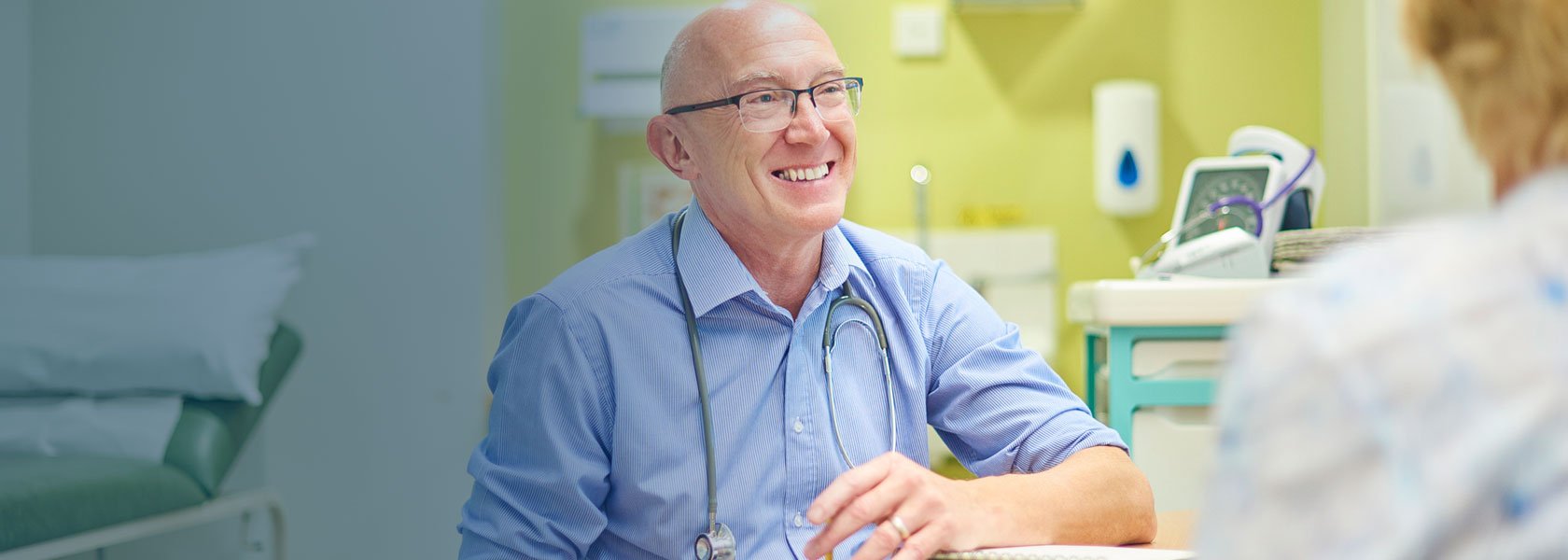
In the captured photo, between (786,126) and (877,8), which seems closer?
(786,126)

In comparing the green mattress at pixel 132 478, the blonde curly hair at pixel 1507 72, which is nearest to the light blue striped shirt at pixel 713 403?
the blonde curly hair at pixel 1507 72

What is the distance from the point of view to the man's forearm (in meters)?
1.08

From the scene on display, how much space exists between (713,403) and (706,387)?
54mm

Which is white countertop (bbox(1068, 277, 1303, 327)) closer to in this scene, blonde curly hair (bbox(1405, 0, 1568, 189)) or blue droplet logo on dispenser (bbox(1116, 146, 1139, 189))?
blonde curly hair (bbox(1405, 0, 1568, 189))

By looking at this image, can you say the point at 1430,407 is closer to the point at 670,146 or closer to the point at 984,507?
the point at 984,507

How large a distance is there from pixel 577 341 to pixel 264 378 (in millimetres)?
1460

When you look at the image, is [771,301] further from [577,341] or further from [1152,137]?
[1152,137]

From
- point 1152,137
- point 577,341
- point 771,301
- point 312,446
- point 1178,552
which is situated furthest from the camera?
point 1152,137

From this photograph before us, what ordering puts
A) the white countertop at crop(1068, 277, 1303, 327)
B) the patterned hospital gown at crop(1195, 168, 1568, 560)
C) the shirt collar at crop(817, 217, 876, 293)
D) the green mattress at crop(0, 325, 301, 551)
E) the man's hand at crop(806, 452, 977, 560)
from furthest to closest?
A: the green mattress at crop(0, 325, 301, 551), the white countertop at crop(1068, 277, 1303, 327), the shirt collar at crop(817, 217, 876, 293), the man's hand at crop(806, 452, 977, 560), the patterned hospital gown at crop(1195, 168, 1568, 560)

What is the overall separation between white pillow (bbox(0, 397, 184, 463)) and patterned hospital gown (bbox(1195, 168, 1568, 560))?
2.21 m

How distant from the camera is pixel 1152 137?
11.1 feet

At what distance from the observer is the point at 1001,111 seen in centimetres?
353

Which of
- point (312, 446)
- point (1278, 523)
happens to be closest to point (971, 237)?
point (312, 446)

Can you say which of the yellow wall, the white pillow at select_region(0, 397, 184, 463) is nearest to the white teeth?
the white pillow at select_region(0, 397, 184, 463)
